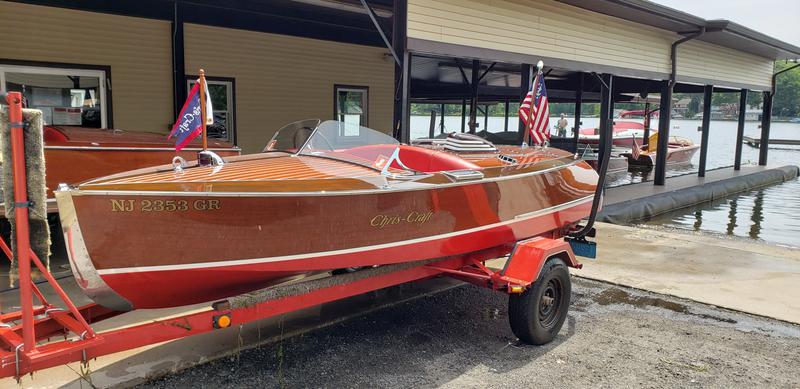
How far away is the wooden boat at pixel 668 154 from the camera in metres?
21.0

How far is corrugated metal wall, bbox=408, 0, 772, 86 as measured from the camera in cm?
799

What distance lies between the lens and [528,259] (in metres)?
4.44

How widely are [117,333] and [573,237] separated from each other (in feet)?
13.5

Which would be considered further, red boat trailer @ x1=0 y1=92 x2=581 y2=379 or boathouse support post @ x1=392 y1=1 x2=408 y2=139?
boathouse support post @ x1=392 y1=1 x2=408 y2=139

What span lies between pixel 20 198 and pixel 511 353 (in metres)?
3.32

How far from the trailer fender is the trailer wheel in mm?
113

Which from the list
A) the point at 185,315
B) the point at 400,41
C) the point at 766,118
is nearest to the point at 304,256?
the point at 185,315

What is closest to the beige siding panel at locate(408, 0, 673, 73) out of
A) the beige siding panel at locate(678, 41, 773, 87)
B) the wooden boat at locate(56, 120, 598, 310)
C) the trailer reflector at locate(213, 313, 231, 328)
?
the beige siding panel at locate(678, 41, 773, 87)

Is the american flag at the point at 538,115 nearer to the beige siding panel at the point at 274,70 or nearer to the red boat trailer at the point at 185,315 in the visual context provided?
the red boat trailer at the point at 185,315

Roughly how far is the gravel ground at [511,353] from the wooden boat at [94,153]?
10.7ft

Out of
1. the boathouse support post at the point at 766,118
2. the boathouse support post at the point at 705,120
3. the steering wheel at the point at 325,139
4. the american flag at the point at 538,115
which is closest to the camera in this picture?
the steering wheel at the point at 325,139

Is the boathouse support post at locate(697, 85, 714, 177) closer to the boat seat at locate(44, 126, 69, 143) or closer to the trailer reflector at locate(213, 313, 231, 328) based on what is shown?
the boat seat at locate(44, 126, 69, 143)

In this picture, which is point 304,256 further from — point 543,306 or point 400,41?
point 400,41

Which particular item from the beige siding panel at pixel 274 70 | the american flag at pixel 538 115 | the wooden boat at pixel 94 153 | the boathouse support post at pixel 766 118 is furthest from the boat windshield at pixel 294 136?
the boathouse support post at pixel 766 118
